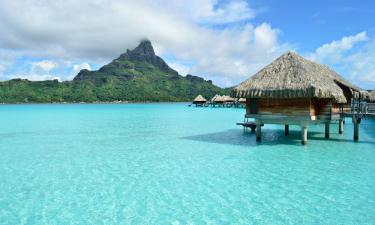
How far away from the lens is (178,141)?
728 inches

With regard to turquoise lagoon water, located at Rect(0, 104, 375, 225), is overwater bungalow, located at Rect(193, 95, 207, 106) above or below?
above

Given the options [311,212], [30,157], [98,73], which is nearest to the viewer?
[311,212]

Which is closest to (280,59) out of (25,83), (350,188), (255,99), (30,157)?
(255,99)

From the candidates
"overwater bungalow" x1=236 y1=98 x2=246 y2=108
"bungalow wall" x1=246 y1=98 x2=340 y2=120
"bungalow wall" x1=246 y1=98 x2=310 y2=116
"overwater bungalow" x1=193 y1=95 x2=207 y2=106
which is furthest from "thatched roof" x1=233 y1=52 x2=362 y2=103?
"overwater bungalow" x1=193 y1=95 x2=207 y2=106

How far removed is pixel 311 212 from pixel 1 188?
321 inches

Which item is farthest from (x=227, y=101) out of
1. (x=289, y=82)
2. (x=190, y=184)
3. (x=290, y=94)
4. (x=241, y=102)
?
(x=190, y=184)

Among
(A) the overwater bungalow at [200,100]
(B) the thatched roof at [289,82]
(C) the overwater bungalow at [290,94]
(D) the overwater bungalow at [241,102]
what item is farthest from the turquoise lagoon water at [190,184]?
(A) the overwater bungalow at [200,100]

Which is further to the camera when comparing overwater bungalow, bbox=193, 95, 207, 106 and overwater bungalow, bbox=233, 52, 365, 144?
overwater bungalow, bbox=193, 95, 207, 106

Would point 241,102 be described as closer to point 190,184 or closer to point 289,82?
point 289,82

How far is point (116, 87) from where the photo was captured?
15800cm

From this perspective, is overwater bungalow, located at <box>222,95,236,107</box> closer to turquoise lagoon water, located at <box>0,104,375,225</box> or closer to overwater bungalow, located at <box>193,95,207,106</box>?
overwater bungalow, located at <box>193,95,207,106</box>

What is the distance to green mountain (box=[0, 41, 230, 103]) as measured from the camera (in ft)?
470

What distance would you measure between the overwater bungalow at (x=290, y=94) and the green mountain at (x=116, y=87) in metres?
130

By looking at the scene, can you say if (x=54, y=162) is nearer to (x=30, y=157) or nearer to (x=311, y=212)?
(x=30, y=157)
